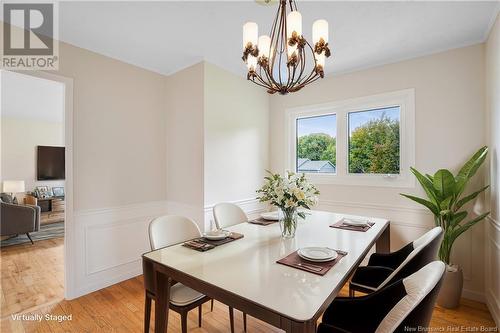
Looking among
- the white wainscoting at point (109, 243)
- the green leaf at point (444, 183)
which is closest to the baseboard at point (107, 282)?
the white wainscoting at point (109, 243)

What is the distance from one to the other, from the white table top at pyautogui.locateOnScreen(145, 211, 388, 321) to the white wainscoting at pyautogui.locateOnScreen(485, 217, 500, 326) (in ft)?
3.33

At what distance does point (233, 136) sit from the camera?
3270 mm

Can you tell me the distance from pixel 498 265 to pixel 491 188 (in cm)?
66

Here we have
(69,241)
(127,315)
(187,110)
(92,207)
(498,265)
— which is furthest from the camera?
(187,110)

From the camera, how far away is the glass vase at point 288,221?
175cm

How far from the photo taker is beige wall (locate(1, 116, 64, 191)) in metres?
5.60

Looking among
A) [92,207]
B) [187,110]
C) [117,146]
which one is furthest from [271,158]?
[92,207]

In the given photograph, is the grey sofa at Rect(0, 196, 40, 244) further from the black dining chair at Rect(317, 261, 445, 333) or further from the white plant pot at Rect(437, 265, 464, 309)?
the white plant pot at Rect(437, 265, 464, 309)

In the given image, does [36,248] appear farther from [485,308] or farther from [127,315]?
[485,308]

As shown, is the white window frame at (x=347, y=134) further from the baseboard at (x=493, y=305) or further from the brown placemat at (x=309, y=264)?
the brown placemat at (x=309, y=264)

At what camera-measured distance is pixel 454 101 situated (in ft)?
8.21

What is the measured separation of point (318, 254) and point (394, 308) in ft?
1.51

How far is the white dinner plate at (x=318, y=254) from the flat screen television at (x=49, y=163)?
7.20m

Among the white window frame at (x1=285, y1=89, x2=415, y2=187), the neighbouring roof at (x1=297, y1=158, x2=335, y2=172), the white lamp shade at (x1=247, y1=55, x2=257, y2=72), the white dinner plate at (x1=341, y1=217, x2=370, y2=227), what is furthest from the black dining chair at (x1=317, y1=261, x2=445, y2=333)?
the neighbouring roof at (x1=297, y1=158, x2=335, y2=172)
